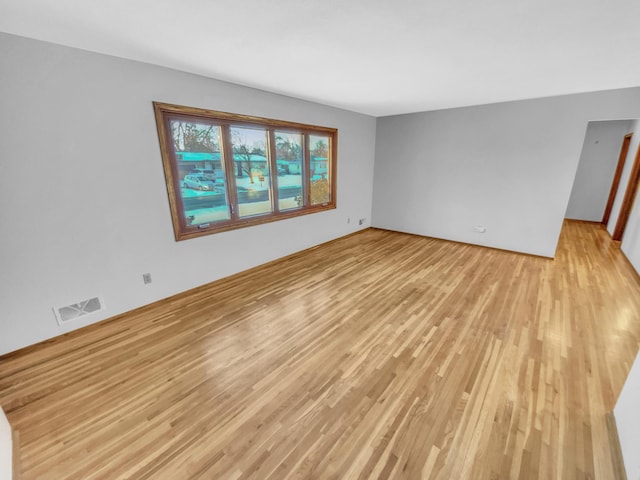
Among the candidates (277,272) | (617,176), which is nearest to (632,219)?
(617,176)

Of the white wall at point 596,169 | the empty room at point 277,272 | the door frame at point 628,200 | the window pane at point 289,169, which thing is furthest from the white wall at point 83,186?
the white wall at point 596,169

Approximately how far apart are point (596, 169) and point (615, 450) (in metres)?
7.59

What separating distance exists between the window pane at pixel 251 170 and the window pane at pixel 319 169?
977mm

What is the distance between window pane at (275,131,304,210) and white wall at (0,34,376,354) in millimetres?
905

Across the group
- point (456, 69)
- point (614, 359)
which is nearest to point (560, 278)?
point (614, 359)

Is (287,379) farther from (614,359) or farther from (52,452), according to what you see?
(614,359)

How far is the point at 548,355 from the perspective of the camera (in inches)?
79.4

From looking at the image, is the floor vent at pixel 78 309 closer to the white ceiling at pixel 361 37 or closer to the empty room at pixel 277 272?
the empty room at pixel 277 272

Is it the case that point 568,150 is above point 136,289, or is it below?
above

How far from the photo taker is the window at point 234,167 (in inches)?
107

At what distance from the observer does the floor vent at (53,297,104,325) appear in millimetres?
2219

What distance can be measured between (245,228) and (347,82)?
225 cm

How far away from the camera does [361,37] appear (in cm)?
182

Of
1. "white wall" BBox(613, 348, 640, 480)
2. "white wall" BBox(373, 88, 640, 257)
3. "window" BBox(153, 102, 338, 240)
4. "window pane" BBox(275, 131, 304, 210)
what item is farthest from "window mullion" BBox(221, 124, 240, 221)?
"white wall" BBox(613, 348, 640, 480)
